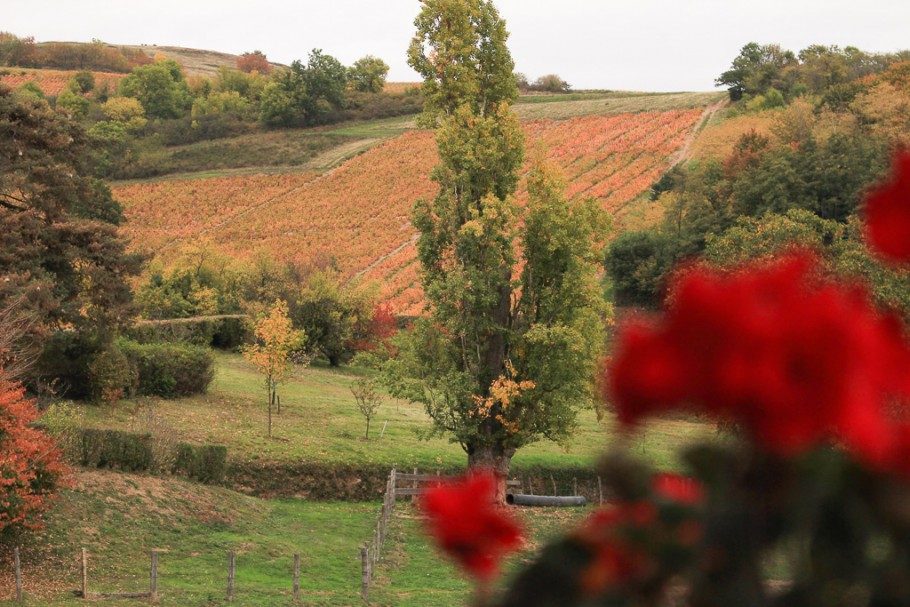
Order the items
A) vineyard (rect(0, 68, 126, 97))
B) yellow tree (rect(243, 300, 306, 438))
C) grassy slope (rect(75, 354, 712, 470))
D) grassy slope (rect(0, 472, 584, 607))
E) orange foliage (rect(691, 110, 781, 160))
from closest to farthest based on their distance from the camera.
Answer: grassy slope (rect(0, 472, 584, 607))
grassy slope (rect(75, 354, 712, 470))
yellow tree (rect(243, 300, 306, 438))
orange foliage (rect(691, 110, 781, 160))
vineyard (rect(0, 68, 126, 97))

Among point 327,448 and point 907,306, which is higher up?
point 907,306

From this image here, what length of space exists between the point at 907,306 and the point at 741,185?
34.6 m

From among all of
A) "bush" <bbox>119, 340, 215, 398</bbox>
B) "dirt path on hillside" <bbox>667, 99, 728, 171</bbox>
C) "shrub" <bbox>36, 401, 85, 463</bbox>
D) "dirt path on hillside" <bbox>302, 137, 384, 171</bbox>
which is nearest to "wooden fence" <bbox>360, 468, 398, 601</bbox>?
"shrub" <bbox>36, 401, 85, 463</bbox>

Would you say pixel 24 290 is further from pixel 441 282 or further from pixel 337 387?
pixel 337 387

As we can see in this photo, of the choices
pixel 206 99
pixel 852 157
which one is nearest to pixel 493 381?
pixel 852 157

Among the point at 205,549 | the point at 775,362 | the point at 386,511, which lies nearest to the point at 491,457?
the point at 386,511

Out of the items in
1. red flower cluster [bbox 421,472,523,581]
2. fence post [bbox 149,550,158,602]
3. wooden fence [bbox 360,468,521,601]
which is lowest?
wooden fence [bbox 360,468,521,601]

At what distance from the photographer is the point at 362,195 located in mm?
107000

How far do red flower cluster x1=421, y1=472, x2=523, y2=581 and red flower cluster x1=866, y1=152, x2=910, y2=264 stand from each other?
30.0 inches

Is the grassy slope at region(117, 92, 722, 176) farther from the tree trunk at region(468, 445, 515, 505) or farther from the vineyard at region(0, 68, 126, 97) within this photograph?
the tree trunk at region(468, 445, 515, 505)

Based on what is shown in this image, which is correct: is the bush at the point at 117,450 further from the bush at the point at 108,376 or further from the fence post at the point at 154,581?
the fence post at the point at 154,581

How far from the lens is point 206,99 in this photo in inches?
5546

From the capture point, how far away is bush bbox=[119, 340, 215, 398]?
44.3 metres

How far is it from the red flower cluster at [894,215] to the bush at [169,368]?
4321 centimetres
